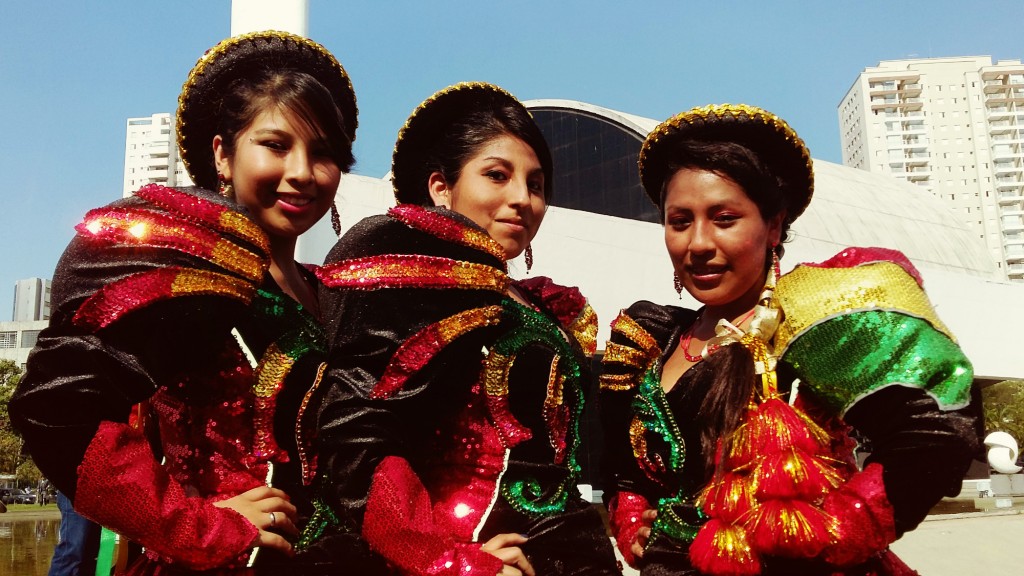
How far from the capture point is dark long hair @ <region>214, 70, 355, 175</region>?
2229mm

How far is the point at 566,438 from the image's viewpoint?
220 cm

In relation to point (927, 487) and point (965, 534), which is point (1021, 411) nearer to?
point (965, 534)

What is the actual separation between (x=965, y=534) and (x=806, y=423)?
10381 mm

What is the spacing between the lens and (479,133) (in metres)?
2.44

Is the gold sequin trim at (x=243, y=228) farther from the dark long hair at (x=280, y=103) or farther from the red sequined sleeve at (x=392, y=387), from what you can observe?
the dark long hair at (x=280, y=103)

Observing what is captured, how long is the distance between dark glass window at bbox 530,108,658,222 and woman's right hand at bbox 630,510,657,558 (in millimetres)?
23034

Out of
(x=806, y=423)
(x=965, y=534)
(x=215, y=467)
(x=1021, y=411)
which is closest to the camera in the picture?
(x=215, y=467)

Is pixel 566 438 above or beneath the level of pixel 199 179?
beneath

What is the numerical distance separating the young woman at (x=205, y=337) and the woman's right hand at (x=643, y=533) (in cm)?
109

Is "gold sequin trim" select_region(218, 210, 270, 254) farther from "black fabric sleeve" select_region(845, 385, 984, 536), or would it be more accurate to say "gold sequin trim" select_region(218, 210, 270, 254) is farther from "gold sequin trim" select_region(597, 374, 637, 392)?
"black fabric sleeve" select_region(845, 385, 984, 536)

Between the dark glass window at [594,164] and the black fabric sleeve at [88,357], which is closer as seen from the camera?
the black fabric sleeve at [88,357]

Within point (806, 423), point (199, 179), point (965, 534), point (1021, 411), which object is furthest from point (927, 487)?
point (1021, 411)

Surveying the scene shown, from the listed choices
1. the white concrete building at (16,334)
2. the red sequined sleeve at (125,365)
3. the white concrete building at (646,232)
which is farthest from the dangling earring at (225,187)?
the white concrete building at (16,334)

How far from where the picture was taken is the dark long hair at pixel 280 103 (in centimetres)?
223
